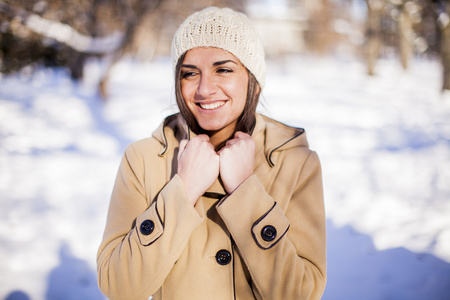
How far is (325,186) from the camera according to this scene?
4680 mm

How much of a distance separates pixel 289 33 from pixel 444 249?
4096 cm

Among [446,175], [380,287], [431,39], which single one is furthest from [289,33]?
[380,287]

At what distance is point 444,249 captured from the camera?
10.5 feet

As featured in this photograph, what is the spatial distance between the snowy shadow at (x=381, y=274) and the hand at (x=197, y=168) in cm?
202

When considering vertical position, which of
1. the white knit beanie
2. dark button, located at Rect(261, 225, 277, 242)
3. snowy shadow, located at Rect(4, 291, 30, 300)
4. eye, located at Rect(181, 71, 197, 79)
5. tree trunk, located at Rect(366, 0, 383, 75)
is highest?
tree trunk, located at Rect(366, 0, 383, 75)

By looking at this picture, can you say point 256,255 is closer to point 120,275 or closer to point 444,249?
point 120,275

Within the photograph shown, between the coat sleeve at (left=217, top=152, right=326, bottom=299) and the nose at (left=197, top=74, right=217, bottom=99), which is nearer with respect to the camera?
the coat sleeve at (left=217, top=152, right=326, bottom=299)

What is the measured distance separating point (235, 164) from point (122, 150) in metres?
5.21

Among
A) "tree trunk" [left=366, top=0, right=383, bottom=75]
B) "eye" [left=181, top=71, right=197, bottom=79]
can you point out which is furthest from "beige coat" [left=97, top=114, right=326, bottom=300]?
"tree trunk" [left=366, top=0, right=383, bottom=75]

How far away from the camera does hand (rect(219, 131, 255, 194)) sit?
1.27 metres

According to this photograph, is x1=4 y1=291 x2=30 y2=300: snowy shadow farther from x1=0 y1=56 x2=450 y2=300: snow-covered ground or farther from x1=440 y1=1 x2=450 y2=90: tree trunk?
x1=440 y1=1 x2=450 y2=90: tree trunk

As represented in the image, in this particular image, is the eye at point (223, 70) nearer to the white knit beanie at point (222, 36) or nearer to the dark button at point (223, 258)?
the white knit beanie at point (222, 36)

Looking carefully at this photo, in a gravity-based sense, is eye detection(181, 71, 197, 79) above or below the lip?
above

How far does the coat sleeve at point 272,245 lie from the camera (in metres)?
1.18
